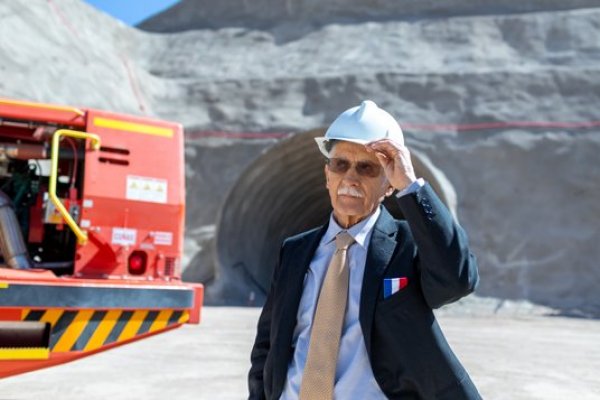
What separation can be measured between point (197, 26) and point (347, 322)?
2021 cm

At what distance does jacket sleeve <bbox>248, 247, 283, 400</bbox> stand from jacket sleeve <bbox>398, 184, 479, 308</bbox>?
67 centimetres

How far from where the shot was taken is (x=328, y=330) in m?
2.44

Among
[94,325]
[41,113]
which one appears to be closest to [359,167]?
[94,325]

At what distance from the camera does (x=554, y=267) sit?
1529cm

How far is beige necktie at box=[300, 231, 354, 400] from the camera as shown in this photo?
93.7 inches

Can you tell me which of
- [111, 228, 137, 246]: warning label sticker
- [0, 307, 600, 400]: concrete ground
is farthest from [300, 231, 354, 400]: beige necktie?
[0, 307, 600, 400]: concrete ground

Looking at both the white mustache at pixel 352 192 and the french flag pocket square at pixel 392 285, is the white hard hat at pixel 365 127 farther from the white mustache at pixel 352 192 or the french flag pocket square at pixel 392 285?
the french flag pocket square at pixel 392 285

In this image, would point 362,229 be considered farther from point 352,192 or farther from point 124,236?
point 124,236

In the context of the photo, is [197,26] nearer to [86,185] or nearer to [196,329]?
[196,329]

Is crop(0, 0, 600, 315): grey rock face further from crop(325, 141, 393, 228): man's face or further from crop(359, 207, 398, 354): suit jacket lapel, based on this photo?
crop(359, 207, 398, 354): suit jacket lapel

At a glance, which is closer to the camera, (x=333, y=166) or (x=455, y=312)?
(x=333, y=166)

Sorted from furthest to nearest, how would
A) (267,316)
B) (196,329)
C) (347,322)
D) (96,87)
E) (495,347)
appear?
(96,87)
(196,329)
(495,347)
(267,316)
(347,322)

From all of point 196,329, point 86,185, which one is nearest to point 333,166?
point 86,185

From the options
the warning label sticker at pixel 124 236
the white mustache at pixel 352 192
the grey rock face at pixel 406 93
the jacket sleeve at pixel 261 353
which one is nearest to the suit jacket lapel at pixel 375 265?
the white mustache at pixel 352 192
